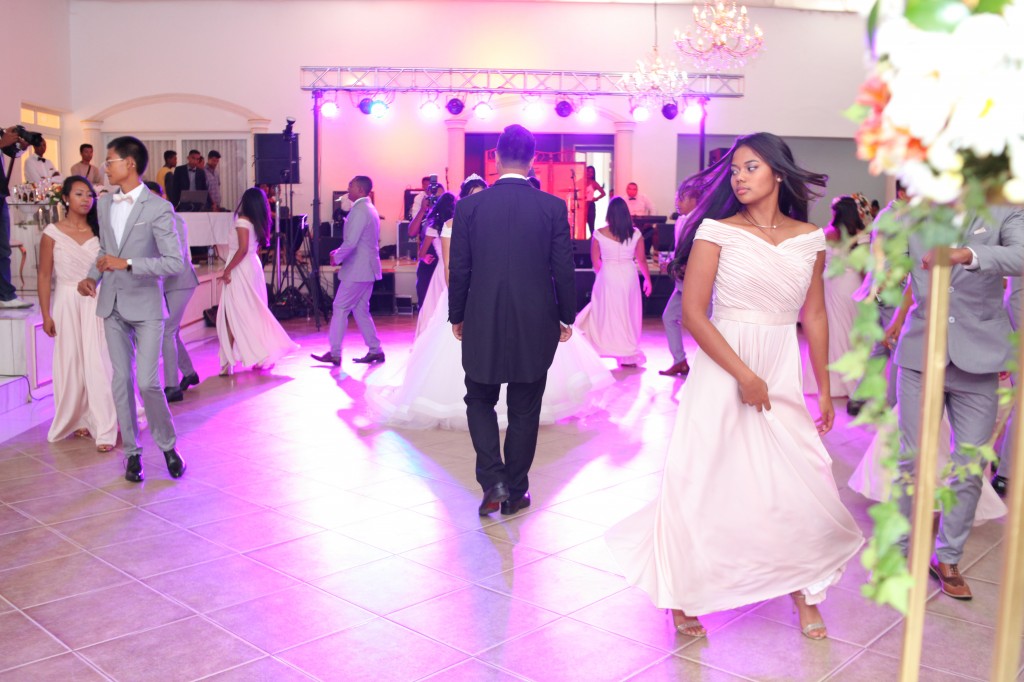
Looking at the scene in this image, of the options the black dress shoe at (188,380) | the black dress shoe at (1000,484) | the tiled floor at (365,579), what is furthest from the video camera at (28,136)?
the black dress shoe at (1000,484)

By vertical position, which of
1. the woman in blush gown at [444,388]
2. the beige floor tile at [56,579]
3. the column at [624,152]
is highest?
the column at [624,152]

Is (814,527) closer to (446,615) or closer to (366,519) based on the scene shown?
(446,615)

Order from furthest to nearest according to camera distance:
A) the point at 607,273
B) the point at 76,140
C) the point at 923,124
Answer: the point at 76,140
the point at 607,273
the point at 923,124

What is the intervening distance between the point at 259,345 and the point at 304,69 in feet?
20.5

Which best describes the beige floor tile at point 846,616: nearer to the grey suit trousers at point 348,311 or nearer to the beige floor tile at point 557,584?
the beige floor tile at point 557,584

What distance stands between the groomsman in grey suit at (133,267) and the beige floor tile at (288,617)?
6.03 ft

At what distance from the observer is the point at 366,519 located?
14.4 feet

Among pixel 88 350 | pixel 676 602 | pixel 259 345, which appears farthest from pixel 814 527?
pixel 259 345

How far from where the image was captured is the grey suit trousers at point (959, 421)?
3408mm

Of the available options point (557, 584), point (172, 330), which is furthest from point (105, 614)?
point (172, 330)

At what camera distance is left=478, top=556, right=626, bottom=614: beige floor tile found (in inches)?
135

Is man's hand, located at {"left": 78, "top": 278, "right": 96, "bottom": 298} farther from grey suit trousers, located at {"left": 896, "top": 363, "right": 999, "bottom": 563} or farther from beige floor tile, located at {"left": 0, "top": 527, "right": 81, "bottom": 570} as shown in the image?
grey suit trousers, located at {"left": 896, "top": 363, "right": 999, "bottom": 563}

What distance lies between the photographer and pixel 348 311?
28.9 ft

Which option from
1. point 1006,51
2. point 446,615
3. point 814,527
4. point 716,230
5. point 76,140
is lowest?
→ point 446,615
